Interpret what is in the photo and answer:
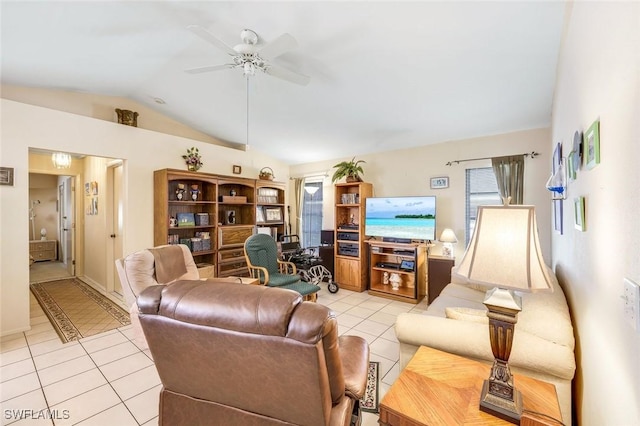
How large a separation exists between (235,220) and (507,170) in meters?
4.51

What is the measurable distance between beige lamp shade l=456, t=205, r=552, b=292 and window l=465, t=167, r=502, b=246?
2.98 metres

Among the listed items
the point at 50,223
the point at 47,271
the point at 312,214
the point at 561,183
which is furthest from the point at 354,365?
the point at 50,223

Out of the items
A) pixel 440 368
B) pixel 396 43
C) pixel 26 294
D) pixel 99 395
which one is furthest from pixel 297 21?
pixel 26 294

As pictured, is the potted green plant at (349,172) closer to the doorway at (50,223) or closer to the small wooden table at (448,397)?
the small wooden table at (448,397)

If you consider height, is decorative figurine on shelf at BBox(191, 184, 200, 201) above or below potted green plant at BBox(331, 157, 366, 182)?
below

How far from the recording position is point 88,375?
7.40 feet

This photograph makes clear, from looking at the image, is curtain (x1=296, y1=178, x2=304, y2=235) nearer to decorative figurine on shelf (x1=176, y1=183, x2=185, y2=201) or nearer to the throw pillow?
decorative figurine on shelf (x1=176, y1=183, x2=185, y2=201)

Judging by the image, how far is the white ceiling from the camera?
204cm

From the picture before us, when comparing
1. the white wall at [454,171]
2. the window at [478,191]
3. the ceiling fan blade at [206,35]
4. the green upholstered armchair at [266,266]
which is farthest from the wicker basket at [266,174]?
the window at [478,191]

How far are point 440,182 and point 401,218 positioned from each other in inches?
32.4

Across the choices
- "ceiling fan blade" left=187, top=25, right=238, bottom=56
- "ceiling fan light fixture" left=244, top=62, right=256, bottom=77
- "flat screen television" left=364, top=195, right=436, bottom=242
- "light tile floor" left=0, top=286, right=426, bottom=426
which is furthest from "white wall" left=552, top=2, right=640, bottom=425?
"flat screen television" left=364, top=195, right=436, bottom=242

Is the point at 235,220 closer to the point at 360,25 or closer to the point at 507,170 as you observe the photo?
the point at 360,25

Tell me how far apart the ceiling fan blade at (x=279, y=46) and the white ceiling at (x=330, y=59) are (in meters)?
0.29

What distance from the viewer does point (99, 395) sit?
79.4 inches
